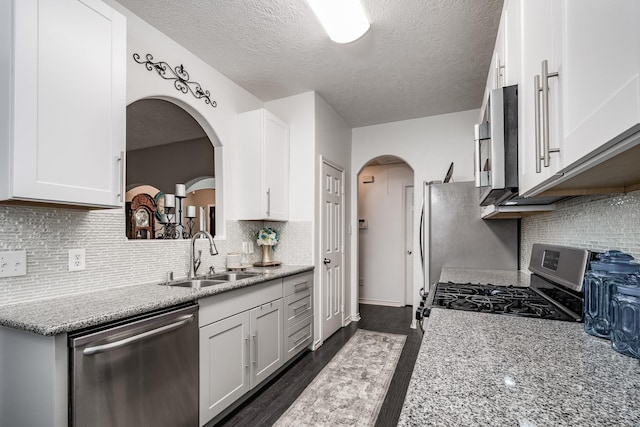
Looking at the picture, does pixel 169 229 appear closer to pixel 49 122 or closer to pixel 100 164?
pixel 100 164

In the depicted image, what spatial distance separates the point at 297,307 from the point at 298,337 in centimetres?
27

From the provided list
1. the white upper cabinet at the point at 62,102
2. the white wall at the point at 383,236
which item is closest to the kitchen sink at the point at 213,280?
the white upper cabinet at the point at 62,102

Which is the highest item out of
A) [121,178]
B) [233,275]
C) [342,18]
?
[342,18]

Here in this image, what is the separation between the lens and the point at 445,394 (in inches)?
25.5

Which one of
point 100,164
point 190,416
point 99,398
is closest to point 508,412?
point 99,398

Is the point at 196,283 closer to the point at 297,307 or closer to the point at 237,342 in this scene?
the point at 237,342

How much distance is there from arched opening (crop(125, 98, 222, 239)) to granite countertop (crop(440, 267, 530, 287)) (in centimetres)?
201

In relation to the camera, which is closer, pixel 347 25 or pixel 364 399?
pixel 347 25

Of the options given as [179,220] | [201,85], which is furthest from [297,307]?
[201,85]

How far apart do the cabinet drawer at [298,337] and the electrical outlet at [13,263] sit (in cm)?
180

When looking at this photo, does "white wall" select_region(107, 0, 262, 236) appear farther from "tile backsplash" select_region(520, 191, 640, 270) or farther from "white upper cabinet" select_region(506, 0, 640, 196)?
"tile backsplash" select_region(520, 191, 640, 270)

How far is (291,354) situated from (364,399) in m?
0.74

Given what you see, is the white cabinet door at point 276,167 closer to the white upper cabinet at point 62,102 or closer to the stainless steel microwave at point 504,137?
the white upper cabinet at point 62,102

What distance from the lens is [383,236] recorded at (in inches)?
207
